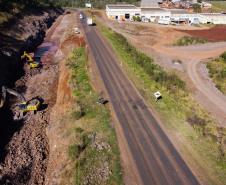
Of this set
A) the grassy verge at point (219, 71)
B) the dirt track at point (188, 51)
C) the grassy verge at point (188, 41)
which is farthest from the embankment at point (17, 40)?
the grassy verge at point (188, 41)

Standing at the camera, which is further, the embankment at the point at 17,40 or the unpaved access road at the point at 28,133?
the embankment at the point at 17,40

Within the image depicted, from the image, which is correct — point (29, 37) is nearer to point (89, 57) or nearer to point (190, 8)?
point (89, 57)

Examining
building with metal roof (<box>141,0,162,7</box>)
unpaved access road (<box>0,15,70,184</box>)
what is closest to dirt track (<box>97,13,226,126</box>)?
unpaved access road (<box>0,15,70,184</box>)

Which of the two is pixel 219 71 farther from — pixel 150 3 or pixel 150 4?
pixel 150 3

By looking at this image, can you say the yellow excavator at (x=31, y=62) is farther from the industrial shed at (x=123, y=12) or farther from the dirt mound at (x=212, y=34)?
the dirt mound at (x=212, y=34)

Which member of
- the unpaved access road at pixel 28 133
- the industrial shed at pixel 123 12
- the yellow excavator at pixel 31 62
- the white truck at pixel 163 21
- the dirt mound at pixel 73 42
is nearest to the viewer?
the unpaved access road at pixel 28 133
